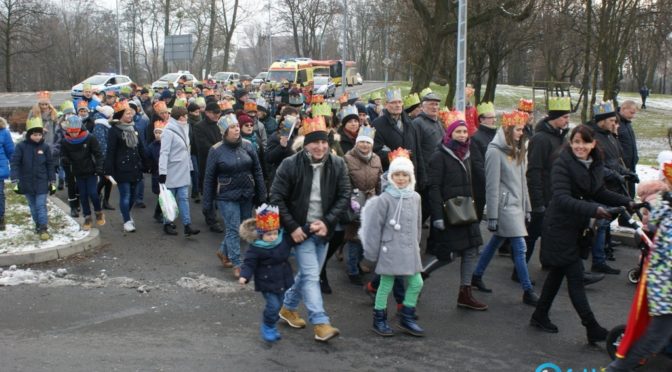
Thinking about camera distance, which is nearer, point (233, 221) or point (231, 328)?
point (231, 328)

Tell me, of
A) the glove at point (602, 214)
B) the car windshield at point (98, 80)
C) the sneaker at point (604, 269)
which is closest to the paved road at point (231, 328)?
the sneaker at point (604, 269)

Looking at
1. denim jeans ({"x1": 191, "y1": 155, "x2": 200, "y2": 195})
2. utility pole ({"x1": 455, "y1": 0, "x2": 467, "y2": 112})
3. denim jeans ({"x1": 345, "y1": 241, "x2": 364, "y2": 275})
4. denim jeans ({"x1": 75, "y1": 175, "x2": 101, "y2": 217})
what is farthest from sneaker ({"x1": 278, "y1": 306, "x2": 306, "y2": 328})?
utility pole ({"x1": 455, "y1": 0, "x2": 467, "y2": 112})

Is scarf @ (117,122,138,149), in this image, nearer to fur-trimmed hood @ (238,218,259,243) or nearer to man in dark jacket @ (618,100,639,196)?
fur-trimmed hood @ (238,218,259,243)

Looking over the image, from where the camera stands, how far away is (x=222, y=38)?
213 feet

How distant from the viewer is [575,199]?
5.09 metres

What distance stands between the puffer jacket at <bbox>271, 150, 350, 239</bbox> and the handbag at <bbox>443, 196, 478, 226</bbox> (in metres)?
1.06

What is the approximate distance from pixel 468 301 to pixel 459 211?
36.7 inches

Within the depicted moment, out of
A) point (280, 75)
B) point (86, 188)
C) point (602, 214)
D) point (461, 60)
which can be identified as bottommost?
point (86, 188)

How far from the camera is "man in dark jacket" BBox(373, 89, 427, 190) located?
8023 millimetres

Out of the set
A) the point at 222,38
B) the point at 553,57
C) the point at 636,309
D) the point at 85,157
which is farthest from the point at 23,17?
the point at 636,309

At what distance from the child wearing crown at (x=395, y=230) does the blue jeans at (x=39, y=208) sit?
5.12 m

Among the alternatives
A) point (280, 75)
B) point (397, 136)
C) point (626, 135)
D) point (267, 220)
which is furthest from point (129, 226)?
point (280, 75)

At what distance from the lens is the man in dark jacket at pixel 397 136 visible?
26.3ft

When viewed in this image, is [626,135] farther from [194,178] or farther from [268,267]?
[194,178]
